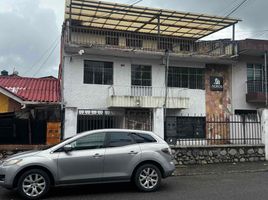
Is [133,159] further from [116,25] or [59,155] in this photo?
[116,25]

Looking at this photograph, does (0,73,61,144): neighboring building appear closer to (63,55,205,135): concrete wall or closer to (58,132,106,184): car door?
(63,55,205,135): concrete wall

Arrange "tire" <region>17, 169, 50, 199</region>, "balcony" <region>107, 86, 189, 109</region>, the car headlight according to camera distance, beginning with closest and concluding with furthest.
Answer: "tire" <region>17, 169, 50, 199</region>, the car headlight, "balcony" <region>107, 86, 189, 109</region>

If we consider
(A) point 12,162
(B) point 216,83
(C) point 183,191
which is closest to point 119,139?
(C) point 183,191

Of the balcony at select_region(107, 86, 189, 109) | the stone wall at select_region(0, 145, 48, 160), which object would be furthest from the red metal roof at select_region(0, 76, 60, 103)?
the stone wall at select_region(0, 145, 48, 160)

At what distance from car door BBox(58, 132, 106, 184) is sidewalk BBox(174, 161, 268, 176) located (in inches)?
166

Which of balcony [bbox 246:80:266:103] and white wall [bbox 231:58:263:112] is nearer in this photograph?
balcony [bbox 246:80:266:103]

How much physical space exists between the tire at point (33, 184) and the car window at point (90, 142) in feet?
3.31

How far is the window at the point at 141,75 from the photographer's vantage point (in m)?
22.4

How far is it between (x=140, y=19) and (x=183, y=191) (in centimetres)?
1415

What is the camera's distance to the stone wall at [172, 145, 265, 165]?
13891mm

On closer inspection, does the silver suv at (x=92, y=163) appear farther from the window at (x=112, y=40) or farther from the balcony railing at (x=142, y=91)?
the window at (x=112, y=40)

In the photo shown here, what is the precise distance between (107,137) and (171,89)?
14.2 meters

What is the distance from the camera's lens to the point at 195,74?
77.4 ft

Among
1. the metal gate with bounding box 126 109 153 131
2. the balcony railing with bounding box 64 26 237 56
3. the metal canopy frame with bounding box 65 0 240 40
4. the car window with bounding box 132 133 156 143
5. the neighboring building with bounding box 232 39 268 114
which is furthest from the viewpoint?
Answer: the neighboring building with bounding box 232 39 268 114
